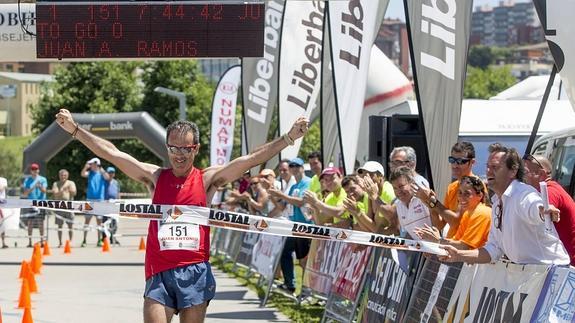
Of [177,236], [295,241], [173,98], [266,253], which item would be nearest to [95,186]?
[266,253]

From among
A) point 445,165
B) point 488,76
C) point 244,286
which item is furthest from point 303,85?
point 488,76

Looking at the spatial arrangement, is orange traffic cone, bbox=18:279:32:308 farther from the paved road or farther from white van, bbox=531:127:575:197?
white van, bbox=531:127:575:197

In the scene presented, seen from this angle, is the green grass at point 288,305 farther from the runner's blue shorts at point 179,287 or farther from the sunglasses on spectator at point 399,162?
the runner's blue shorts at point 179,287

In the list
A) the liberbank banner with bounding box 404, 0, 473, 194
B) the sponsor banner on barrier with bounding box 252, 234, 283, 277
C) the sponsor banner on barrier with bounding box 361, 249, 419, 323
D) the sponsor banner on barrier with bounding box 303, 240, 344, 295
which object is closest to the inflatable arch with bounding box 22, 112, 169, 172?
the sponsor banner on barrier with bounding box 252, 234, 283, 277

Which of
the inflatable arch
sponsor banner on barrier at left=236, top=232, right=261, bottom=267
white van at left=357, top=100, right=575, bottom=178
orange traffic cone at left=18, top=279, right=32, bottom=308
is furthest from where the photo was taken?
the inflatable arch

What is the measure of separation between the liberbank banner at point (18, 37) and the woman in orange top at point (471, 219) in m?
6.55

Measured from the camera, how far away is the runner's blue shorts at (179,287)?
7957 mm

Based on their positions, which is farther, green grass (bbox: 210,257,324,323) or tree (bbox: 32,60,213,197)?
tree (bbox: 32,60,213,197)

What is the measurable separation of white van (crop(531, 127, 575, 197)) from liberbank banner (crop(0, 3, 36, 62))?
5787mm

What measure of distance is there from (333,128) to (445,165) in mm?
5929

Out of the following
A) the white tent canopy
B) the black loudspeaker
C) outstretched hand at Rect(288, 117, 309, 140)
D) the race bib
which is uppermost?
the white tent canopy

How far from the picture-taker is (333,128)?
1797cm

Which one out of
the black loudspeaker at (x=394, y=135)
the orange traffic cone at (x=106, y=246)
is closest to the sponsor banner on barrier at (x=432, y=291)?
the black loudspeaker at (x=394, y=135)

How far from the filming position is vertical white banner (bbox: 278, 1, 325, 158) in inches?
766
